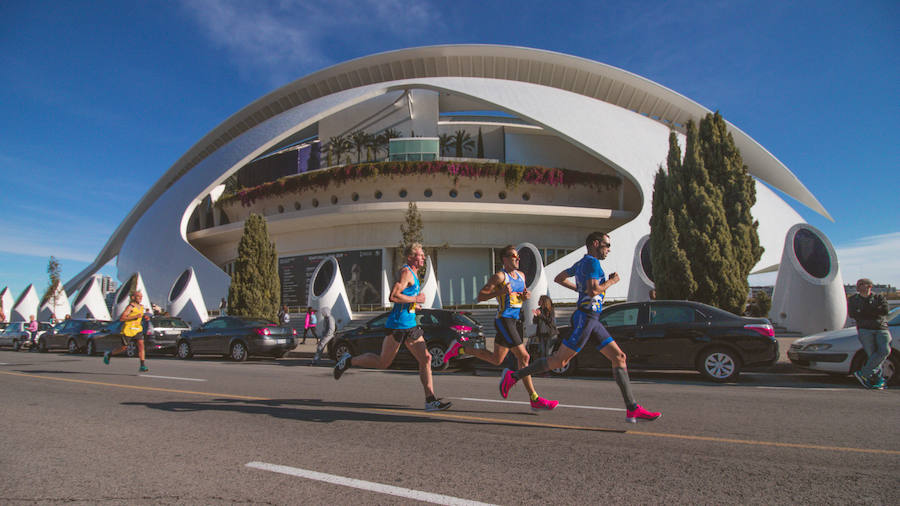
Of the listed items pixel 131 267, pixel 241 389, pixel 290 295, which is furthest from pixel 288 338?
pixel 131 267

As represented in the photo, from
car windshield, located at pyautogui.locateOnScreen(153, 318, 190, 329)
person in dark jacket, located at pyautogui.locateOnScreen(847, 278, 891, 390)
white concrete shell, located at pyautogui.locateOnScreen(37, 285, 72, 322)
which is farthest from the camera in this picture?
white concrete shell, located at pyautogui.locateOnScreen(37, 285, 72, 322)

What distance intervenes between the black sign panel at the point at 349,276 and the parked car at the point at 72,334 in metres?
12.1

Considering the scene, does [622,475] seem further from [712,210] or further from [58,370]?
[712,210]

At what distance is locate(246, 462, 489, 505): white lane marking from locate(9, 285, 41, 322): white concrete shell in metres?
44.0

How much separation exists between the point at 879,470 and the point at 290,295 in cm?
3078

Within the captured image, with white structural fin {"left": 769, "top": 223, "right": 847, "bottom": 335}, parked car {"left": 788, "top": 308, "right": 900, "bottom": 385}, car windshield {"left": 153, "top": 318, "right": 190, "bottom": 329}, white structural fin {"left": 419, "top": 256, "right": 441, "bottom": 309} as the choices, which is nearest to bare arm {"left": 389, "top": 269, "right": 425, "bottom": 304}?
parked car {"left": 788, "top": 308, "right": 900, "bottom": 385}

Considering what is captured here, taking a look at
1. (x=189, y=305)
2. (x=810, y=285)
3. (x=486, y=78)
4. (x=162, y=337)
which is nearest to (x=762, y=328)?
(x=810, y=285)

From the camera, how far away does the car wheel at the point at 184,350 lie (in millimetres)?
15242

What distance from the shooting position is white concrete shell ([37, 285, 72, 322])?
34.9 meters

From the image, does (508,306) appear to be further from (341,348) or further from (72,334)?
(72,334)

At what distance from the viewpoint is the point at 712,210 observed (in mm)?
14836

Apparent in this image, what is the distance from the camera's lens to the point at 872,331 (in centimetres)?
771

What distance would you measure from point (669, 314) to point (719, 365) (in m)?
1.14

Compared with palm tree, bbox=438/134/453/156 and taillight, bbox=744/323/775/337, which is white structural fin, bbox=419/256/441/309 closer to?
taillight, bbox=744/323/775/337
